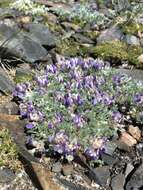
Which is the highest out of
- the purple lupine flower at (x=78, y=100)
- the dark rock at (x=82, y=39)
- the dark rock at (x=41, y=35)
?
the purple lupine flower at (x=78, y=100)

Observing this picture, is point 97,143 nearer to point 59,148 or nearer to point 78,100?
point 59,148

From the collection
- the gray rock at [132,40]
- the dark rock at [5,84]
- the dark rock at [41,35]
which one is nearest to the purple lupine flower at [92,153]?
the dark rock at [5,84]

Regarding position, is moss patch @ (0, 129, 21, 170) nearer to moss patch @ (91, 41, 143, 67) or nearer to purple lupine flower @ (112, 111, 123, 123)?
purple lupine flower @ (112, 111, 123, 123)

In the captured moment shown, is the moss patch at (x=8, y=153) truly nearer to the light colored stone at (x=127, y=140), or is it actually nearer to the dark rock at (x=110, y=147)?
the dark rock at (x=110, y=147)

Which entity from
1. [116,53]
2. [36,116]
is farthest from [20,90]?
[116,53]

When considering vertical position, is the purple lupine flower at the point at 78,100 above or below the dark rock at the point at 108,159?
above

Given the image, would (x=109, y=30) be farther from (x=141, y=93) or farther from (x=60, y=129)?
(x=60, y=129)
